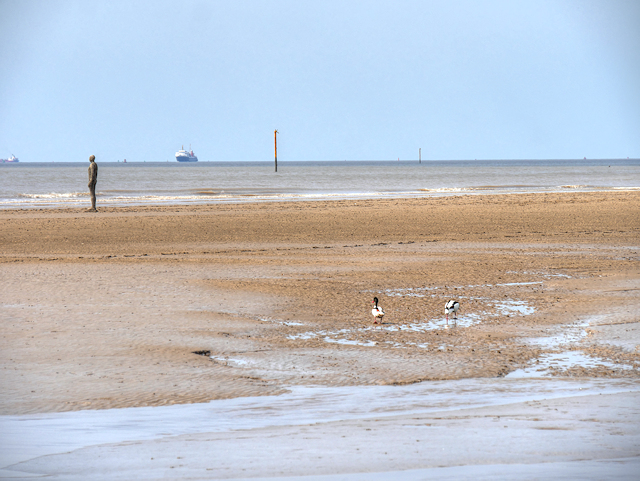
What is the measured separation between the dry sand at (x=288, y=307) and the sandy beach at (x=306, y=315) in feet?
0.10

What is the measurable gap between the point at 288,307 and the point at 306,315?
54cm

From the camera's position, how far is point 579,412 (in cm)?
535

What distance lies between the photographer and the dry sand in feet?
21.4

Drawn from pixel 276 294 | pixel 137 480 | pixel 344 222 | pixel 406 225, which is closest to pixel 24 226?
pixel 344 222

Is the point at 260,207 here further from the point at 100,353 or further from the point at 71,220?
the point at 100,353

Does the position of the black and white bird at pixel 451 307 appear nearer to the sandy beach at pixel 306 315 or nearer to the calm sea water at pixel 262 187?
the sandy beach at pixel 306 315

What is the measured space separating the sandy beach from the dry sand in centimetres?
3

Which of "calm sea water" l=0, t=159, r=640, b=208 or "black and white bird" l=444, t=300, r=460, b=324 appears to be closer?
"black and white bird" l=444, t=300, r=460, b=324

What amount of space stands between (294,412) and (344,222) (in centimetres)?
1595

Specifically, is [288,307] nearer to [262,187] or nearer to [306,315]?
[306,315]

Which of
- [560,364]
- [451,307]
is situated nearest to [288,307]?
[451,307]

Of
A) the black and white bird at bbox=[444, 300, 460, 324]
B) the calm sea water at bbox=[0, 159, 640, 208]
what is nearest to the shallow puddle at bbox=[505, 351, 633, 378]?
the black and white bird at bbox=[444, 300, 460, 324]

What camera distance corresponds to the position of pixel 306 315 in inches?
355

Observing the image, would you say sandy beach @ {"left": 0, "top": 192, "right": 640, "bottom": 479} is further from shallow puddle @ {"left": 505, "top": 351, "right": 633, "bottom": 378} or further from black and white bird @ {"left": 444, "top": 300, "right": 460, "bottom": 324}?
black and white bird @ {"left": 444, "top": 300, "right": 460, "bottom": 324}
